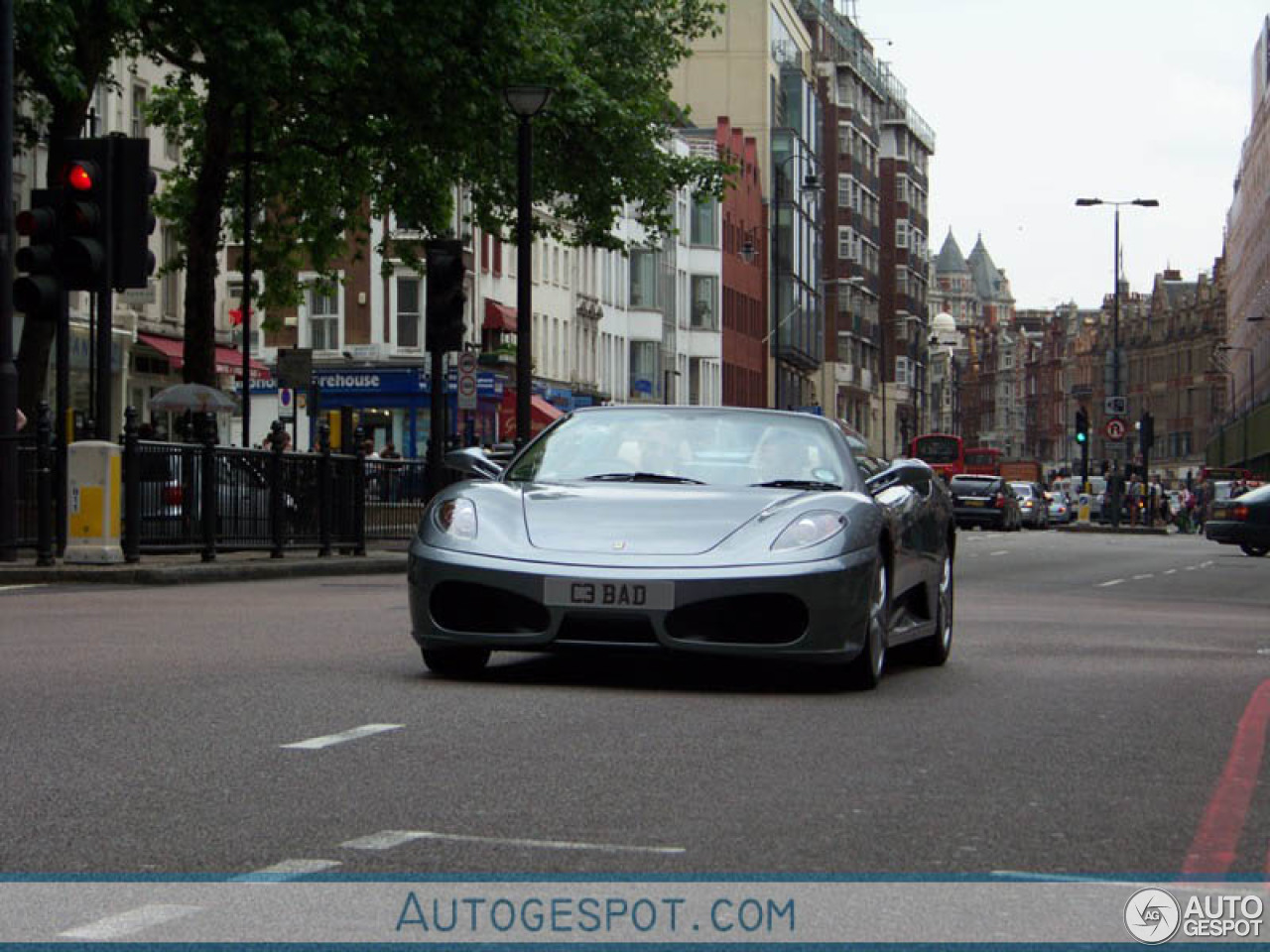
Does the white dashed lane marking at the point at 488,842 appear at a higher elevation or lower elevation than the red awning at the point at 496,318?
lower

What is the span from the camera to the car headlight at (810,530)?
10516mm

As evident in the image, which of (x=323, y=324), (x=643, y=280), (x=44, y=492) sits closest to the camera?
(x=44, y=492)

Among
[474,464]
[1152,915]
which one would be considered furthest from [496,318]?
[1152,915]

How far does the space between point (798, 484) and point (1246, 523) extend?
32.6 m

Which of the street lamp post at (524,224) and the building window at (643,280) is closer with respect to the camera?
the street lamp post at (524,224)

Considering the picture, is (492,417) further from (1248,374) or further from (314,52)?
(1248,374)

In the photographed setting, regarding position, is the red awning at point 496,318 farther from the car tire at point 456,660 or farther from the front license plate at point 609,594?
the front license plate at point 609,594

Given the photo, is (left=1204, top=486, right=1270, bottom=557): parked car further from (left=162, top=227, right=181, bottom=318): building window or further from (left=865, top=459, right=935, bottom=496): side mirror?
(left=865, top=459, right=935, bottom=496): side mirror

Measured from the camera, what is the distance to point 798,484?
1142 cm

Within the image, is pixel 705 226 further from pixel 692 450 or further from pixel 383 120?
pixel 692 450

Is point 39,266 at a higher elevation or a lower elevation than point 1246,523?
higher

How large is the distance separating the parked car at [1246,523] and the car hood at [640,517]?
107 feet

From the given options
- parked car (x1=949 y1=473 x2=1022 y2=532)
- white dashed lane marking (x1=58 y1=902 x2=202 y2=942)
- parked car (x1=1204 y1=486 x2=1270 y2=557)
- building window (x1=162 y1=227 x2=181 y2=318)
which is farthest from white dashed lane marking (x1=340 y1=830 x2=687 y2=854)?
parked car (x1=949 y1=473 x2=1022 y2=532)

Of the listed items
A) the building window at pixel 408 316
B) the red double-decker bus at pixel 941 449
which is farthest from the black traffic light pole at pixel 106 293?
the red double-decker bus at pixel 941 449
